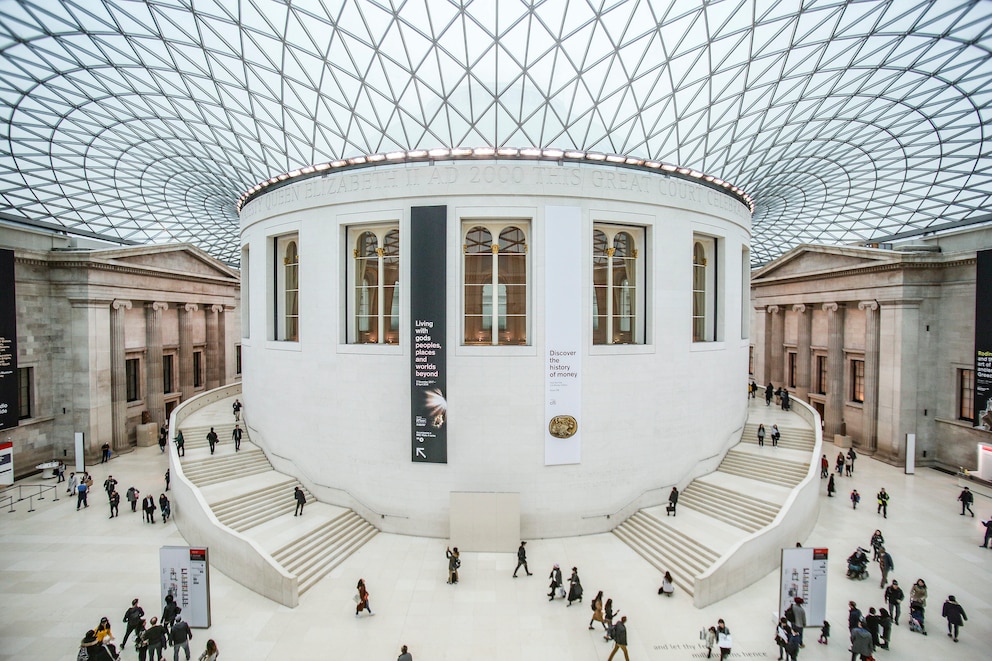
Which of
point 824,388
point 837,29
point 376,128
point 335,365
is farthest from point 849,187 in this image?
point 335,365

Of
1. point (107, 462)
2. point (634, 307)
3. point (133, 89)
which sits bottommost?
point (107, 462)

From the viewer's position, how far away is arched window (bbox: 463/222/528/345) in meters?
19.9

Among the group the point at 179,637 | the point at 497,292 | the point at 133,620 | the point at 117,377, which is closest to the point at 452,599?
the point at 179,637

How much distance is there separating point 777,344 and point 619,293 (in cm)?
2835

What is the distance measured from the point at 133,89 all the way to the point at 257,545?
23.2 meters

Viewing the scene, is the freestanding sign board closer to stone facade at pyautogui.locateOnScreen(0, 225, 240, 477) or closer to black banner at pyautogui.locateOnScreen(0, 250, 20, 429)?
black banner at pyautogui.locateOnScreen(0, 250, 20, 429)

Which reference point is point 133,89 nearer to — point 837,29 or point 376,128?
point 376,128

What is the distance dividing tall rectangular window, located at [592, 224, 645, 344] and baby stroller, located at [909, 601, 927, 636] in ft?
39.6

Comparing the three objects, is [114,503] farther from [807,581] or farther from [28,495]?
[807,581]

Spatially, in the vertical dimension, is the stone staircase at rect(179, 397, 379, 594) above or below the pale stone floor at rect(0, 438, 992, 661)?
above

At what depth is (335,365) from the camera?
20672 millimetres

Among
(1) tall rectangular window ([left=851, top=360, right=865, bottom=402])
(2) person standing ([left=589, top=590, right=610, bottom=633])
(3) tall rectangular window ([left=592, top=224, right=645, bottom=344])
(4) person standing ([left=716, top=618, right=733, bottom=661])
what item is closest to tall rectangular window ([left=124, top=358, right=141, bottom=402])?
(3) tall rectangular window ([left=592, top=224, right=645, bottom=344])

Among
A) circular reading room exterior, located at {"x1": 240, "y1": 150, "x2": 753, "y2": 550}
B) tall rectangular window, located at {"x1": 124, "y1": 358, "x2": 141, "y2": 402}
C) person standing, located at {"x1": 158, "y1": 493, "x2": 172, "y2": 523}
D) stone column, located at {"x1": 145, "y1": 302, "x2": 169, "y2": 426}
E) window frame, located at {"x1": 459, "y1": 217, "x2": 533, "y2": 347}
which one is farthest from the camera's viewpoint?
stone column, located at {"x1": 145, "y1": 302, "x2": 169, "y2": 426}

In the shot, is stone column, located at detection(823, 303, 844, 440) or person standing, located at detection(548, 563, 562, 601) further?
stone column, located at detection(823, 303, 844, 440)
